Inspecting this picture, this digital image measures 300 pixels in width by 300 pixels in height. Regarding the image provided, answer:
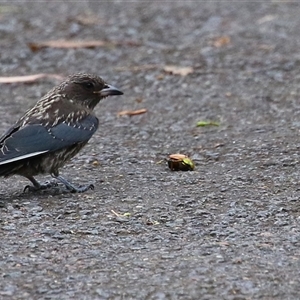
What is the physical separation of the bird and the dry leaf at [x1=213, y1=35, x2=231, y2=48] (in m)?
5.04

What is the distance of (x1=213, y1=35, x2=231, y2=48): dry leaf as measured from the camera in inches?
493

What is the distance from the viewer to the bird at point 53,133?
673 centimetres

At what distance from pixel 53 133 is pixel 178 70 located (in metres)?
4.44

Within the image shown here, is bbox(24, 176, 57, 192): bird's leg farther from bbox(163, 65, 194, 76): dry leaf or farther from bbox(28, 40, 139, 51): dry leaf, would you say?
bbox(28, 40, 139, 51): dry leaf

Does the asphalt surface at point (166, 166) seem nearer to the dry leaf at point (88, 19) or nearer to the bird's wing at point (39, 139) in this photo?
the dry leaf at point (88, 19)

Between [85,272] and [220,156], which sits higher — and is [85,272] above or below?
above

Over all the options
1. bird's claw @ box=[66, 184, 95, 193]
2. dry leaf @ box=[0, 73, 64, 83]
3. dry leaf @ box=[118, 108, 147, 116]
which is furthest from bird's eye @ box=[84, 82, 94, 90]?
dry leaf @ box=[0, 73, 64, 83]

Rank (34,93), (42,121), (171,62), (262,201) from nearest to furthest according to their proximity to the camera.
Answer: (262,201), (42,121), (34,93), (171,62)

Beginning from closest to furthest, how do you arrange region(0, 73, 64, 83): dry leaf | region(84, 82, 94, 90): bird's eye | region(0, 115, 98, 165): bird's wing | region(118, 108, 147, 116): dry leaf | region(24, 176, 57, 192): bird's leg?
region(0, 115, 98, 165): bird's wing → region(24, 176, 57, 192): bird's leg → region(84, 82, 94, 90): bird's eye → region(118, 108, 147, 116): dry leaf → region(0, 73, 64, 83): dry leaf

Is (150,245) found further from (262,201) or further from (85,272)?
(262,201)

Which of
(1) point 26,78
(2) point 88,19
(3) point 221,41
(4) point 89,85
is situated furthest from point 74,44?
(4) point 89,85

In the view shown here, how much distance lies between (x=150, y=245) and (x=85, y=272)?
0.63 meters

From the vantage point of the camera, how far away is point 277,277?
4957 millimetres

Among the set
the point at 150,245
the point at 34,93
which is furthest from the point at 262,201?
the point at 34,93
